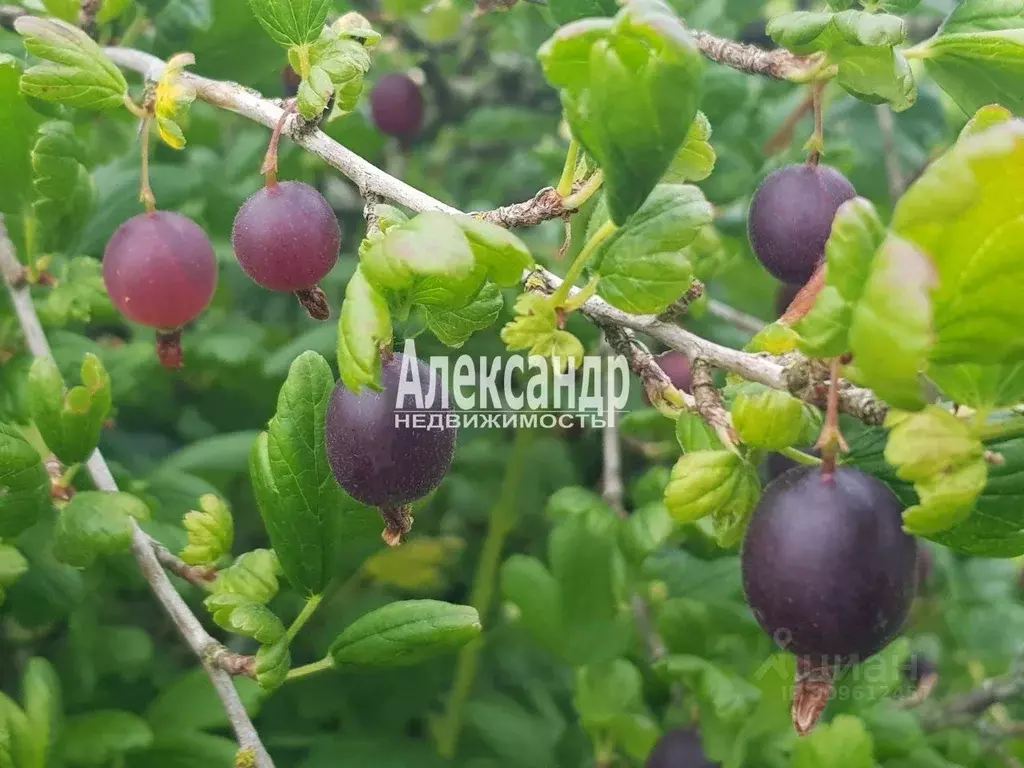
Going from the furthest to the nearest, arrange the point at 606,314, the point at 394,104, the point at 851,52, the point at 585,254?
the point at 394,104
the point at 851,52
the point at 606,314
the point at 585,254

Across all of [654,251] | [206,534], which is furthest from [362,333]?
[206,534]

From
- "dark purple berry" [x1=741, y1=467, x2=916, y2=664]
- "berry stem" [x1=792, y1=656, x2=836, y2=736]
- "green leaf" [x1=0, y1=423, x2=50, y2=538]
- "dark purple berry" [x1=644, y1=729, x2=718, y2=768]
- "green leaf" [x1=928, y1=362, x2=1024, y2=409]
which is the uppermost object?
"green leaf" [x1=928, y1=362, x2=1024, y2=409]

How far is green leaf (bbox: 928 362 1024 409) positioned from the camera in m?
0.65

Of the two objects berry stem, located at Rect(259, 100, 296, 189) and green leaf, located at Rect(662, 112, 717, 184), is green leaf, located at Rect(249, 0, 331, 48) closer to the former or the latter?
berry stem, located at Rect(259, 100, 296, 189)

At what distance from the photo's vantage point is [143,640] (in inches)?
57.2

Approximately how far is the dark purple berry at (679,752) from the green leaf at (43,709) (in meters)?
0.77

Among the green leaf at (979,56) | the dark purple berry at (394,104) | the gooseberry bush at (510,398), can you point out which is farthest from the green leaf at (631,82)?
the dark purple berry at (394,104)

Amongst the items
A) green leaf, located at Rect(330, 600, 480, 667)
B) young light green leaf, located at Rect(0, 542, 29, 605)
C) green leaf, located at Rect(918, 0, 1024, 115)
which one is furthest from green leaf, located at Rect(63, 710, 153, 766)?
green leaf, located at Rect(918, 0, 1024, 115)

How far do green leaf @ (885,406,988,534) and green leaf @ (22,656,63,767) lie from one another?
0.96m

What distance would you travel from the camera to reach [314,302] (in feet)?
3.42

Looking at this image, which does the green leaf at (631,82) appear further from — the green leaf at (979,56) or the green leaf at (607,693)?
the green leaf at (607,693)

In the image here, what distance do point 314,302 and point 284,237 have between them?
0.11m

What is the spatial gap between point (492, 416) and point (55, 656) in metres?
0.84

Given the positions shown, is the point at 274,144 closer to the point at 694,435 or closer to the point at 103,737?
the point at 694,435
